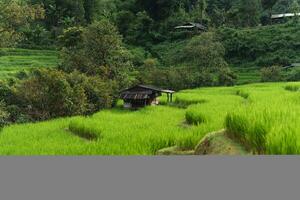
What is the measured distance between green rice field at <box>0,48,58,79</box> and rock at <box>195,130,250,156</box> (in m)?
23.0

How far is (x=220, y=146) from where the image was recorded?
5754 mm

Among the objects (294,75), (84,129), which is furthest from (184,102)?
(294,75)

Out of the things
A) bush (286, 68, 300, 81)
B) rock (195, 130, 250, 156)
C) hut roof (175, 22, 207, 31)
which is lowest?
bush (286, 68, 300, 81)

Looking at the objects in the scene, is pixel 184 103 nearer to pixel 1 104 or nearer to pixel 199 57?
pixel 1 104

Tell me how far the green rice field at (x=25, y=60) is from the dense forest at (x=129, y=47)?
1.33 metres

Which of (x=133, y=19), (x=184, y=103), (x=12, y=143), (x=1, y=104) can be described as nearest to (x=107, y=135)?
(x=12, y=143)

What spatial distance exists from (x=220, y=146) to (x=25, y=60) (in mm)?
30430

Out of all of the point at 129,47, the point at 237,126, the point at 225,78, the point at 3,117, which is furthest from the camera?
the point at 129,47

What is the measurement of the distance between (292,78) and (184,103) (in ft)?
41.2

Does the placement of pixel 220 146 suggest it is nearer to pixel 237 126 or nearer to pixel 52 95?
pixel 237 126

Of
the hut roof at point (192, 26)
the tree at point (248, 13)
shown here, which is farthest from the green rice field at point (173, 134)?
the tree at point (248, 13)

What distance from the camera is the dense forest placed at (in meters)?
19.0

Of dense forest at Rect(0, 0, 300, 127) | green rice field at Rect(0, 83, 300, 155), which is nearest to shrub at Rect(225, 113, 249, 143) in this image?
green rice field at Rect(0, 83, 300, 155)

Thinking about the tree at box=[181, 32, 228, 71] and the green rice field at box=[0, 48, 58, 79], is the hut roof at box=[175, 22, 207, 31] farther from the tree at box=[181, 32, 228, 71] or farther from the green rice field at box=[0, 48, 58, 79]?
the green rice field at box=[0, 48, 58, 79]
